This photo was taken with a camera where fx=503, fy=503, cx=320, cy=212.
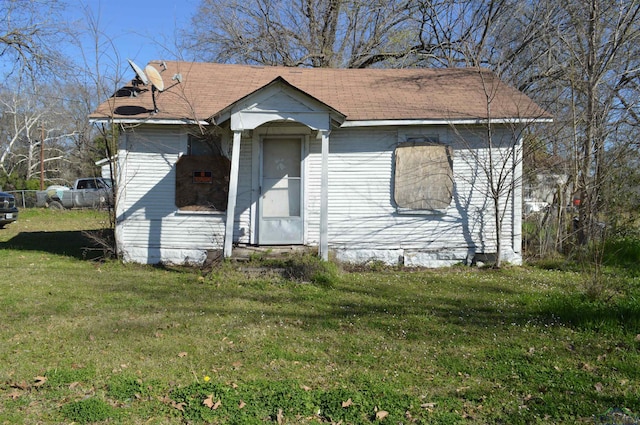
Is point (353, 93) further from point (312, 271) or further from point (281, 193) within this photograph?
point (312, 271)

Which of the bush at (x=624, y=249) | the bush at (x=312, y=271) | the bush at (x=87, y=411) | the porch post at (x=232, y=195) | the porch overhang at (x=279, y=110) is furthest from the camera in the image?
the bush at (x=624, y=249)

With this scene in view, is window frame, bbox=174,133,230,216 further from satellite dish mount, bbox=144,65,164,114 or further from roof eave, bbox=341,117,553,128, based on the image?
roof eave, bbox=341,117,553,128

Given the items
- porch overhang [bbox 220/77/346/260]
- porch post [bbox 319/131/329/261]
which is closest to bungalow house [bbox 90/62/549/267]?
porch post [bbox 319/131/329/261]

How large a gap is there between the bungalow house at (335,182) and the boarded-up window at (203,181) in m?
0.02

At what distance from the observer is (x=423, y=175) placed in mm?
10500

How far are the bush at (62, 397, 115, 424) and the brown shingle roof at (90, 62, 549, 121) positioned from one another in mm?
6740

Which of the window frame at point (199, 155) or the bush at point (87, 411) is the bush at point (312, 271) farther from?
the bush at point (87, 411)

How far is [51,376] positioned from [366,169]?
7308 millimetres

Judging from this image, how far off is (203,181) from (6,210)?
10.2m

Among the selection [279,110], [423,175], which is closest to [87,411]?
[279,110]

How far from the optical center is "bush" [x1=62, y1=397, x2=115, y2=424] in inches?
149

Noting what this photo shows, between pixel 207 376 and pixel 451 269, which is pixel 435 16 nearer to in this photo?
pixel 451 269

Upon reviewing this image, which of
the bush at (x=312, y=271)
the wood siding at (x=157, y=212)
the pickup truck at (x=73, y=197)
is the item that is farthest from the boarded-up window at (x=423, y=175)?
the pickup truck at (x=73, y=197)

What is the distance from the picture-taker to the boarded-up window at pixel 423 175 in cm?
1050
